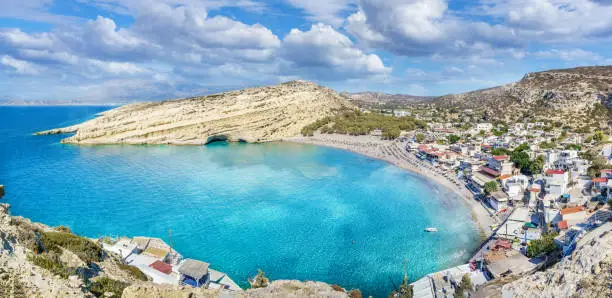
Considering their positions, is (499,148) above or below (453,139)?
below

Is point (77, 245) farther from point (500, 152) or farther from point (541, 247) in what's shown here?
point (500, 152)

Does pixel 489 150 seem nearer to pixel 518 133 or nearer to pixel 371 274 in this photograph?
pixel 518 133

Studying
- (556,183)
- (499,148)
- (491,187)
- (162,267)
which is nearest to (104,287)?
(162,267)

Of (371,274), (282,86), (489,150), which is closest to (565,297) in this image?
(371,274)

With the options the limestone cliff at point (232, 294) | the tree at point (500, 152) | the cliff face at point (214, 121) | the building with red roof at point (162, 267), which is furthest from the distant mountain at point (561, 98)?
the limestone cliff at point (232, 294)

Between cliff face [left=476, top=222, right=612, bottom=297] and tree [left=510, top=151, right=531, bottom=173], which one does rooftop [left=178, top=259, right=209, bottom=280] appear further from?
tree [left=510, top=151, right=531, bottom=173]

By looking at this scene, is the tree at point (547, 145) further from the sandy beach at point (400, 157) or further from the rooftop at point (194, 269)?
the rooftop at point (194, 269)

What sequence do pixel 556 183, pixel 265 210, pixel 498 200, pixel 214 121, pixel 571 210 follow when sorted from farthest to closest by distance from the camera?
pixel 214 121 → pixel 265 210 → pixel 498 200 → pixel 556 183 → pixel 571 210
